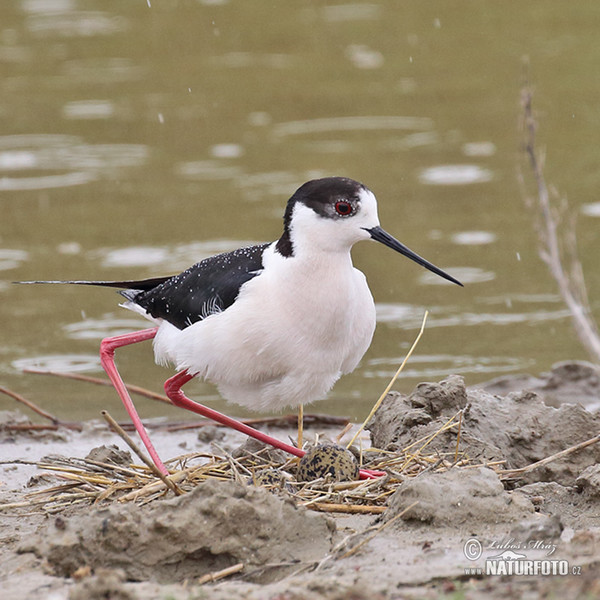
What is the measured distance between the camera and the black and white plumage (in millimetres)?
5531

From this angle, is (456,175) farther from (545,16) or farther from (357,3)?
(357,3)

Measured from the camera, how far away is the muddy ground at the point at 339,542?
156 inches

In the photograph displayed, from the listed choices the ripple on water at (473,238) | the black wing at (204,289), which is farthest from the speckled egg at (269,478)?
the ripple on water at (473,238)

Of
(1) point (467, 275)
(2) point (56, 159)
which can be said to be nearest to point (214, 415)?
(1) point (467, 275)

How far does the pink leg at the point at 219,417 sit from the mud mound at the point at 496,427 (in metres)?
0.46

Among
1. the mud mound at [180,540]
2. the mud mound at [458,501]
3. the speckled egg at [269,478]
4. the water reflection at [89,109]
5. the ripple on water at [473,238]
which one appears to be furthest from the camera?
the water reflection at [89,109]

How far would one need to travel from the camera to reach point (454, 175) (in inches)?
509

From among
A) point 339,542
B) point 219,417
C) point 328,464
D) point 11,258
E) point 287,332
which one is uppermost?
point 287,332

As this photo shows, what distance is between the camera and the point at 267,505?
469cm

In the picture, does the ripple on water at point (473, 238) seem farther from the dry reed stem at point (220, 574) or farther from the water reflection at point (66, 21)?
the water reflection at point (66, 21)

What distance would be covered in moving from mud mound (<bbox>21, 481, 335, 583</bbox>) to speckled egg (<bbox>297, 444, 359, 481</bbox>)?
0.85 m

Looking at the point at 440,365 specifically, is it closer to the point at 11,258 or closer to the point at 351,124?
the point at 11,258

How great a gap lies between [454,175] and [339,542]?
874 cm

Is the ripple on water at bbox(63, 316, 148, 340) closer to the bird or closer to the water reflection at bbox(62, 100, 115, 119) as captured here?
the bird
